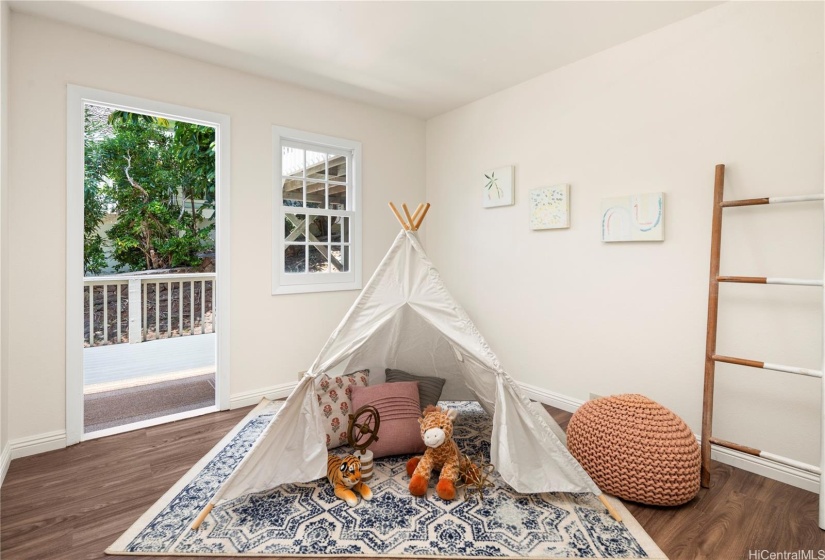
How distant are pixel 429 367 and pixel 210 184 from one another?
436cm

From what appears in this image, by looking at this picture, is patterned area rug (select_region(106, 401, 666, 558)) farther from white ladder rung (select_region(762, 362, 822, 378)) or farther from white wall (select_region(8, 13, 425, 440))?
white wall (select_region(8, 13, 425, 440))

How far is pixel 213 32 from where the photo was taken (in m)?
2.60

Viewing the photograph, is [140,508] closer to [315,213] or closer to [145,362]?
[315,213]

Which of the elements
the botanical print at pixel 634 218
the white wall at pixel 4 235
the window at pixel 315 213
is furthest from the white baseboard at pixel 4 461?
the botanical print at pixel 634 218

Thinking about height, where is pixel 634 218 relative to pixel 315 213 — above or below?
below

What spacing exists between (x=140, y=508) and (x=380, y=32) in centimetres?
277

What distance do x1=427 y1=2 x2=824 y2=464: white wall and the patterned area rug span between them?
1.07 meters

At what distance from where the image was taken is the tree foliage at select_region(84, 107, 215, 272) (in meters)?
5.57

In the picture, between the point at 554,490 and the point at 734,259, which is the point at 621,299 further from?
the point at 554,490

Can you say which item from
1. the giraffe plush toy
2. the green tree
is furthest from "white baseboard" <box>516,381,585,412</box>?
the green tree

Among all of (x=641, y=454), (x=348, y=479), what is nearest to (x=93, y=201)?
(x=348, y=479)

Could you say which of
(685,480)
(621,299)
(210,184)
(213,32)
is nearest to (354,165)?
(213,32)

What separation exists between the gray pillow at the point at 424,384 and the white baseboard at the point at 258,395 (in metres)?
1.15

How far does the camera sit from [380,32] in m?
2.59
